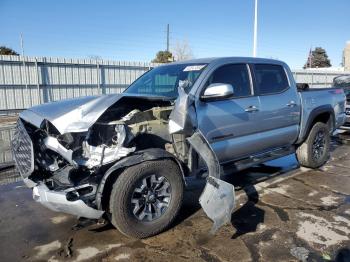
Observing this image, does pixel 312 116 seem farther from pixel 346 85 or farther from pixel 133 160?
pixel 346 85

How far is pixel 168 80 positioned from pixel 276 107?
5.71 feet

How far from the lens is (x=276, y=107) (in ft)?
17.3

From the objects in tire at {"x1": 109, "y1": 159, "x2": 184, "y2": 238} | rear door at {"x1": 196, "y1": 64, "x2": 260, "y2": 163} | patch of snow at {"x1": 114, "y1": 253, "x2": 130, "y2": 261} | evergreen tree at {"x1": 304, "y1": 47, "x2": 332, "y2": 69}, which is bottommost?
patch of snow at {"x1": 114, "y1": 253, "x2": 130, "y2": 261}

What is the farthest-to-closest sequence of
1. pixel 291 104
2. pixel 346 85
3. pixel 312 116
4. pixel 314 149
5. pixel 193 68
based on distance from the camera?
pixel 346 85 → pixel 314 149 → pixel 312 116 → pixel 291 104 → pixel 193 68

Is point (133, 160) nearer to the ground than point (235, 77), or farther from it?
nearer to the ground

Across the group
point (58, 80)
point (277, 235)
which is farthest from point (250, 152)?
point (58, 80)

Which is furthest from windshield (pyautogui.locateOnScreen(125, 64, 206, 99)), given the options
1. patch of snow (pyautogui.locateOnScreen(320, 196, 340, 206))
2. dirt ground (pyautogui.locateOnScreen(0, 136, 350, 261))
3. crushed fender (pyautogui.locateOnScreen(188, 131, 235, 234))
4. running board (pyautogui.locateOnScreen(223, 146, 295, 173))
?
patch of snow (pyautogui.locateOnScreen(320, 196, 340, 206))

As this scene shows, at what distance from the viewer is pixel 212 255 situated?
11.2ft

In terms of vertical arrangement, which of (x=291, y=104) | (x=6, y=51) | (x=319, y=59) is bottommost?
(x=291, y=104)

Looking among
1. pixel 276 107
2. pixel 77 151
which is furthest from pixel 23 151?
pixel 276 107

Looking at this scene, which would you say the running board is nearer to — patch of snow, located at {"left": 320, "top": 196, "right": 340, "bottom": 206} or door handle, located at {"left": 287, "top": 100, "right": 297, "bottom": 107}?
door handle, located at {"left": 287, "top": 100, "right": 297, "bottom": 107}

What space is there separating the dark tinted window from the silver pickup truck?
2 centimetres

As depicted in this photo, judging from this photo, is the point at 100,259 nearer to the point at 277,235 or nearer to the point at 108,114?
the point at 108,114

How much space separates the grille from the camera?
354 centimetres
